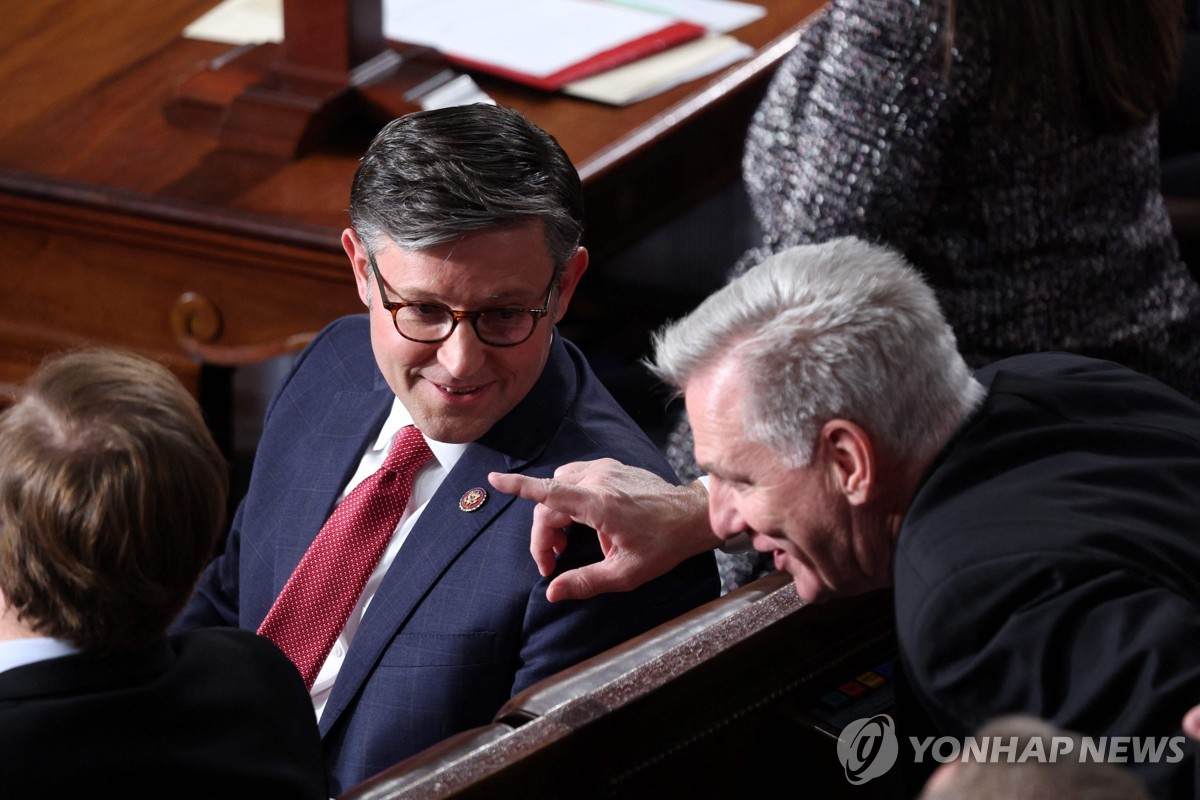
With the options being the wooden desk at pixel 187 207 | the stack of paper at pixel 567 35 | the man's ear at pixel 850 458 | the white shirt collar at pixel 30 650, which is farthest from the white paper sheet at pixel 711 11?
the white shirt collar at pixel 30 650

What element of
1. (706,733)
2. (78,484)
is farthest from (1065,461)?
(78,484)

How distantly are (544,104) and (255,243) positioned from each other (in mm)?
720

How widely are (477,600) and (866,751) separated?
466 mm

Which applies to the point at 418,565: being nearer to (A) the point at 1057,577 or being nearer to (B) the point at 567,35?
(A) the point at 1057,577

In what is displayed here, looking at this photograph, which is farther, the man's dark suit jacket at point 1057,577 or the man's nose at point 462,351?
the man's nose at point 462,351

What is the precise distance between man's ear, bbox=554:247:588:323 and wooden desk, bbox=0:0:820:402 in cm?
82

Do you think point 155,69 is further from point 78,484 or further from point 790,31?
point 78,484

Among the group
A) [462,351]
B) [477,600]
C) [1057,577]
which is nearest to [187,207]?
[462,351]

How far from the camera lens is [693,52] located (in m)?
3.38

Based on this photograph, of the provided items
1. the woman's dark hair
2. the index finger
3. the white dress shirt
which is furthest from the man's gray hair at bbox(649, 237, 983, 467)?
the woman's dark hair

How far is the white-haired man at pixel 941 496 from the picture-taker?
130 centimetres

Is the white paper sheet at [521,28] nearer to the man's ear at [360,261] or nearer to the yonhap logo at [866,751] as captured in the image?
the man's ear at [360,261]

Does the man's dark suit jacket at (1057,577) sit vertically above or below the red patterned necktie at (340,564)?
above

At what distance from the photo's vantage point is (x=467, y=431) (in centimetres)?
188
